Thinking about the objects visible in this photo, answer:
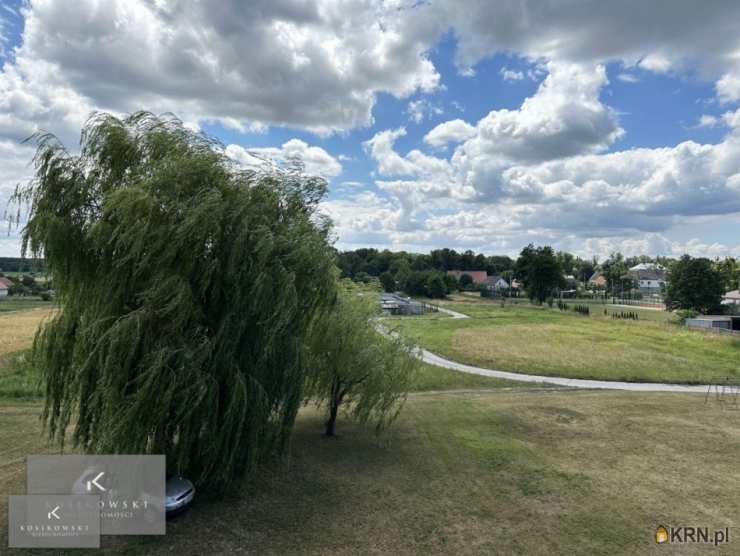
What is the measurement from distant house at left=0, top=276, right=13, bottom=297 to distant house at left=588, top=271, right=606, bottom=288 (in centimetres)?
14974

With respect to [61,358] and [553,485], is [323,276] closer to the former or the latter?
[61,358]

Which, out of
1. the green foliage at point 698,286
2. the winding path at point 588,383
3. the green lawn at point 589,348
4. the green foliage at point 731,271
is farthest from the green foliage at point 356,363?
the green foliage at point 731,271

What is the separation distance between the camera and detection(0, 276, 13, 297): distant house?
78.7 meters

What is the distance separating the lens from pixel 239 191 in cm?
1068

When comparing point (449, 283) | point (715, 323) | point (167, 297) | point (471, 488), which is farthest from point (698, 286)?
point (167, 297)

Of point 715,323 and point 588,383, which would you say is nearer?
point 588,383

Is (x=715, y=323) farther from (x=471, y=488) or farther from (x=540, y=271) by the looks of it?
(x=471, y=488)

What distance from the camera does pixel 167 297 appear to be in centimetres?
941

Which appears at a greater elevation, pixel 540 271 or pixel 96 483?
pixel 540 271

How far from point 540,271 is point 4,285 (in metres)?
97.8

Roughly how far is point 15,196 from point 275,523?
31.7ft

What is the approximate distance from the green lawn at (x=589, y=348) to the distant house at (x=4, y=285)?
7448 centimetres

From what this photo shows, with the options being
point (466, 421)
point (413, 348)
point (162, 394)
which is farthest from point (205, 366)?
point (466, 421)

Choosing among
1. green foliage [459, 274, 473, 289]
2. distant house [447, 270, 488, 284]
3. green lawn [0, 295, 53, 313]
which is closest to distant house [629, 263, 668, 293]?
distant house [447, 270, 488, 284]
